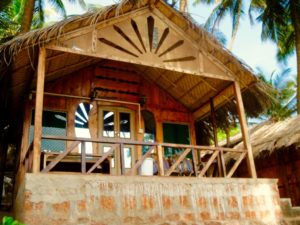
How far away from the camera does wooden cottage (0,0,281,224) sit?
557 cm

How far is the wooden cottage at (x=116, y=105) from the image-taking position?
5.57 m

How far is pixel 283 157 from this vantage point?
441 inches

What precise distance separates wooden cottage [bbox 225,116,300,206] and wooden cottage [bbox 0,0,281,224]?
73.6 inches

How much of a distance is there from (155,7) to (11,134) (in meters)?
5.27

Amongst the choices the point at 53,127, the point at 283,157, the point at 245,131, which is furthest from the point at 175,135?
the point at 283,157

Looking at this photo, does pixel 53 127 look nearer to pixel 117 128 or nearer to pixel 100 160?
pixel 117 128

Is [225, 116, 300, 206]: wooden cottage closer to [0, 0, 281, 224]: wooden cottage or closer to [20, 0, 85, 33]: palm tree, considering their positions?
[0, 0, 281, 224]: wooden cottage

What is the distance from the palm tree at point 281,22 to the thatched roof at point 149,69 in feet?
21.2

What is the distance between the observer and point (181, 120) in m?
9.98

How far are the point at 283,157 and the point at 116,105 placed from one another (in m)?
5.77

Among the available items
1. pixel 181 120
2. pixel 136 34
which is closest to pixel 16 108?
pixel 136 34

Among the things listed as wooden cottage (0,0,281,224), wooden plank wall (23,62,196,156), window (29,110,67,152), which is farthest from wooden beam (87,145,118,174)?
wooden plank wall (23,62,196,156)

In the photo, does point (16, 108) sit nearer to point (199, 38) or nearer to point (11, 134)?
point (11, 134)

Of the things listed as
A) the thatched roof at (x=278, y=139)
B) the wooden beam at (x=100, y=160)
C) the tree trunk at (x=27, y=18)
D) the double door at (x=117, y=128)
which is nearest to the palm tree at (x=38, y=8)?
the tree trunk at (x=27, y=18)
